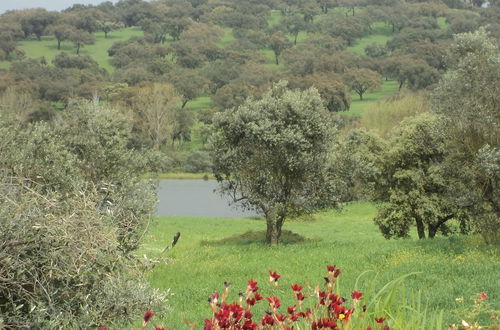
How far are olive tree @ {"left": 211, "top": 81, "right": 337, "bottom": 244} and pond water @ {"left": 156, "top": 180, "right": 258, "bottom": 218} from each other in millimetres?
29899

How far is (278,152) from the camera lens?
2900 cm

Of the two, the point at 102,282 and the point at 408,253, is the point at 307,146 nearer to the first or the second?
the point at 408,253

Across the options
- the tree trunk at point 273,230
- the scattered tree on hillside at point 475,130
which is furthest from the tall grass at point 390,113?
the scattered tree on hillside at point 475,130

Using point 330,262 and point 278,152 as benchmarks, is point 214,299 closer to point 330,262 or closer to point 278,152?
point 330,262

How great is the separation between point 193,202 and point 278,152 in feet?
→ 155

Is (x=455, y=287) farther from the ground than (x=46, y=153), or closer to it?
closer to it

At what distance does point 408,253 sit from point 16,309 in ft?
58.5

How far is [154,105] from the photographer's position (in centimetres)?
11606

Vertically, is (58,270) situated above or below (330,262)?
above

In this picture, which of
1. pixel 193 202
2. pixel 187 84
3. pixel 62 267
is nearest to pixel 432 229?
pixel 62 267

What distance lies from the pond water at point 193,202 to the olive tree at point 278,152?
29.9 meters

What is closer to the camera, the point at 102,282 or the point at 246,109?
the point at 102,282

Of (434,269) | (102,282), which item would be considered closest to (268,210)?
(434,269)

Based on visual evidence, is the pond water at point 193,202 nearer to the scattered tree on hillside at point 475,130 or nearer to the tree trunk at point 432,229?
the tree trunk at point 432,229
